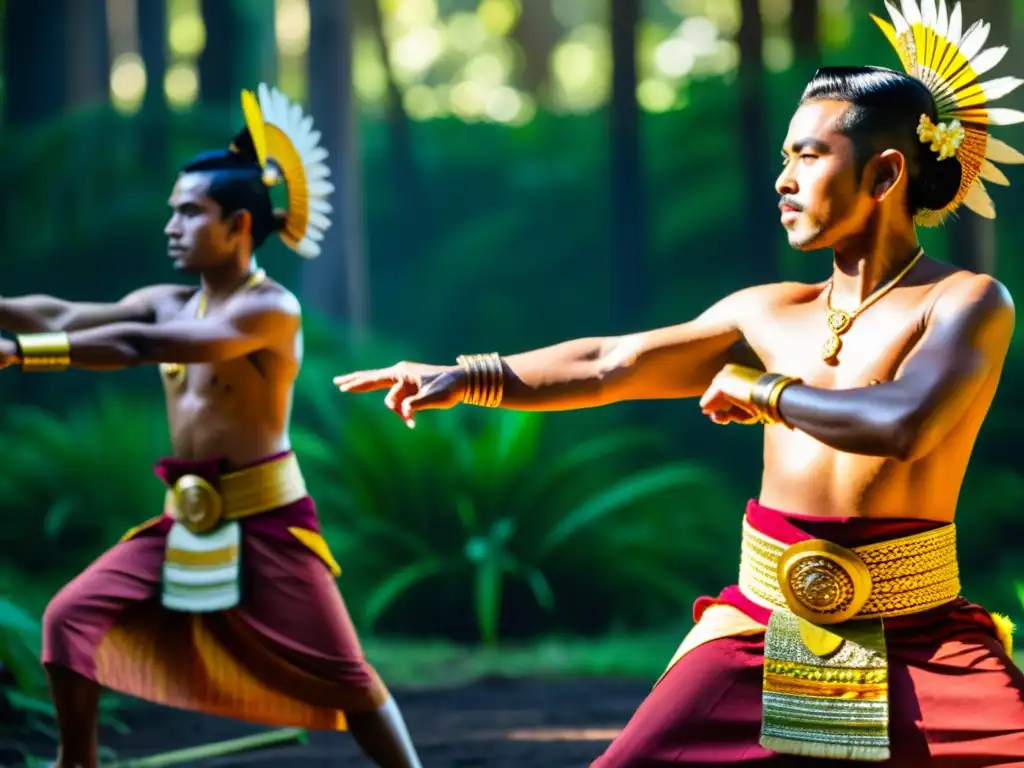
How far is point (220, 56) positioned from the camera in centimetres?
941

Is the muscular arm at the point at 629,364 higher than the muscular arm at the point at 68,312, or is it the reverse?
the muscular arm at the point at 629,364

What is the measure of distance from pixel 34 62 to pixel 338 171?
2.07 metres

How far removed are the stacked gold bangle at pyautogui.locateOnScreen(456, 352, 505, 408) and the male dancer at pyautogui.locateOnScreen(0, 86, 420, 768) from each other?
129cm

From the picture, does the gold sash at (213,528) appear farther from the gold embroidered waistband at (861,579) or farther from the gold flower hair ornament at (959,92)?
the gold flower hair ornament at (959,92)

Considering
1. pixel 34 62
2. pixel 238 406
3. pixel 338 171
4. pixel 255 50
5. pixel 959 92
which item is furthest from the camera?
pixel 255 50

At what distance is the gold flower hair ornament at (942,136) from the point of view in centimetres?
235

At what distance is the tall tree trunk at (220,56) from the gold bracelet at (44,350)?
6068 millimetres

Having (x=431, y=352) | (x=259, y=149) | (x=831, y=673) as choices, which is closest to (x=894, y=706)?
(x=831, y=673)

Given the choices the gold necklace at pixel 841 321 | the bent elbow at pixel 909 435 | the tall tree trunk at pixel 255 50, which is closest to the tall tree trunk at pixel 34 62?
the tall tree trunk at pixel 255 50

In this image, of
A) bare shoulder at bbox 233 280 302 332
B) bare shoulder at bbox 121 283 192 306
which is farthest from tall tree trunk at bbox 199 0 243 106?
bare shoulder at bbox 233 280 302 332

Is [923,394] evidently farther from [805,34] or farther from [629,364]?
[805,34]

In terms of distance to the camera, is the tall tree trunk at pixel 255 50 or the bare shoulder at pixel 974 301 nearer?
the bare shoulder at pixel 974 301

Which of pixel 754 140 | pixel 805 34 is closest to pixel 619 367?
pixel 754 140

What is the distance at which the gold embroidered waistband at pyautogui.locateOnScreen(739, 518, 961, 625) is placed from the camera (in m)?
2.22
